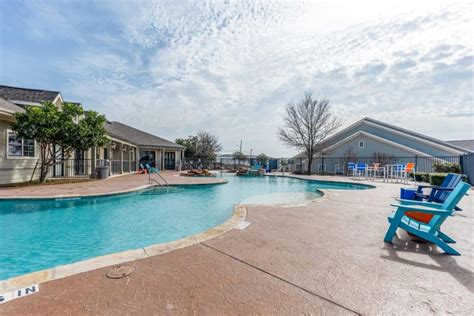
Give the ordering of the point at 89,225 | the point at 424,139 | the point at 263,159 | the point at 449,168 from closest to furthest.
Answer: the point at 89,225 < the point at 449,168 < the point at 424,139 < the point at 263,159

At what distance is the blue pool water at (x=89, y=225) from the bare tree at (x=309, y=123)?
15.5m

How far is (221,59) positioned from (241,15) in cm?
276

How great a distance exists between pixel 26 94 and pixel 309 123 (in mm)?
21455

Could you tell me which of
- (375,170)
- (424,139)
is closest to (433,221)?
(375,170)

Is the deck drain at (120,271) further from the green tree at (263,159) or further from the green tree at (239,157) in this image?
the green tree at (263,159)

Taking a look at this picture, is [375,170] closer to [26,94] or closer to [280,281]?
[280,281]

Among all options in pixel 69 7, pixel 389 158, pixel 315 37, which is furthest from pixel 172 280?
pixel 389 158

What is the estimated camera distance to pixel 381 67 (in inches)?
372

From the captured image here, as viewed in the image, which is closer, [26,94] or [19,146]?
[19,146]

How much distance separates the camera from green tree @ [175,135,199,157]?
95.5 feet

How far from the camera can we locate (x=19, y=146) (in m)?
10.1

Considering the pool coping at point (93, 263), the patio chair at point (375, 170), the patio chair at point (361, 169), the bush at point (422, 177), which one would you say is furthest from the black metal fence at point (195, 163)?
the pool coping at point (93, 263)

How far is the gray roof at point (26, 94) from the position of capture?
12.3 metres

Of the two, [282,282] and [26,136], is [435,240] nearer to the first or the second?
[282,282]
